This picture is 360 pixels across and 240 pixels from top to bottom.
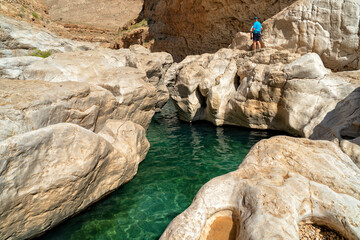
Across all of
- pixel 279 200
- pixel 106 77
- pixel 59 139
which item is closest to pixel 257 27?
pixel 106 77

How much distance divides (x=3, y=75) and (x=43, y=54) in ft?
11.1

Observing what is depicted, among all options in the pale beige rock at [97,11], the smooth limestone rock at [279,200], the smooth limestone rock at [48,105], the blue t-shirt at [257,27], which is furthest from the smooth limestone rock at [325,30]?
the pale beige rock at [97,11]

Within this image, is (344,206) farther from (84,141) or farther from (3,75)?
(3,75)

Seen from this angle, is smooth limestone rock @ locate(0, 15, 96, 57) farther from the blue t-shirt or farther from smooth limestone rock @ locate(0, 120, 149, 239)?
the blue t-shirt

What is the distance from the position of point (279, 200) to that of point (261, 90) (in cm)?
812

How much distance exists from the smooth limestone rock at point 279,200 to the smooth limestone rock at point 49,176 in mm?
2508

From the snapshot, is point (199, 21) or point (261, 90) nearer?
point (261, 90)

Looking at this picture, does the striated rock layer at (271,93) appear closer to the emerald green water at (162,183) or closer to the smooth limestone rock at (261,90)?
the smooth limestone rock at (261,90)

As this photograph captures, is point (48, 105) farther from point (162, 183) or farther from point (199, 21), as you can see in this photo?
point (199, 21)

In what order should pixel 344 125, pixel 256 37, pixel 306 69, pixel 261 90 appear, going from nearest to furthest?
pixel 344 125, pixel 306 69, pixel 261 90, pixel 256 37

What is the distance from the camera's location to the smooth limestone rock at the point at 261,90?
8.52 metres

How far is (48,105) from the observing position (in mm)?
4746

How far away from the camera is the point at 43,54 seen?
9242 millimetres

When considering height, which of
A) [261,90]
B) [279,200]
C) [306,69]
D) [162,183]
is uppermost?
[306,69]
